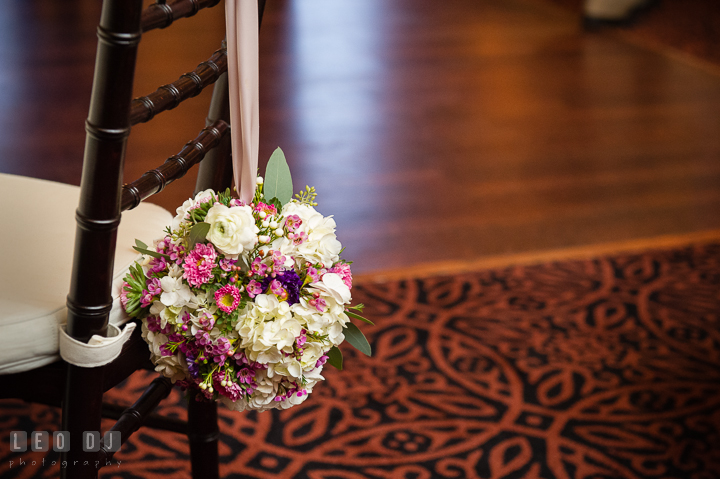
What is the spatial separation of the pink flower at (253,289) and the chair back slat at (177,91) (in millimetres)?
207

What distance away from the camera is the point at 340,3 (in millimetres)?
5789

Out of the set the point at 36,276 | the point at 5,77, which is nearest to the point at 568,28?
the point at 5,77

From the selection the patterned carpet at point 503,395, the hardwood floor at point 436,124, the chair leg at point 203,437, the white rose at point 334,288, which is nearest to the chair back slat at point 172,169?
the white rose at point 334,288

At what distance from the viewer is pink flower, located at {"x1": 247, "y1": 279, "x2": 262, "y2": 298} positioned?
2.77ft

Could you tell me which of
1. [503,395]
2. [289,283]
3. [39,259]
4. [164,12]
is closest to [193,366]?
[289,283]

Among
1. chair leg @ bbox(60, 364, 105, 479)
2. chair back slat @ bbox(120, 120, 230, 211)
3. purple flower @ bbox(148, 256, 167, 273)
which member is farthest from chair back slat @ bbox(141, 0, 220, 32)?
chair leg @ bbox(60, 364, 105, 479)

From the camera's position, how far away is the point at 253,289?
33.3 inches

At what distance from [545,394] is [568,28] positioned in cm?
426

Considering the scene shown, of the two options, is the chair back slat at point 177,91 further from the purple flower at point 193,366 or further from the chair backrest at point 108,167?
the purple flower at point 193,366

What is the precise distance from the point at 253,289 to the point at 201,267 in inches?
2.4

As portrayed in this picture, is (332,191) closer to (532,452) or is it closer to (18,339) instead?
(532,452)

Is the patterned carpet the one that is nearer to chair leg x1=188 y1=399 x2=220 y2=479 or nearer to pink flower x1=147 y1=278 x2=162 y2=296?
chair leg x1=188 y1=399 x2=220 y2=479

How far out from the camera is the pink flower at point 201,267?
0.84 metres

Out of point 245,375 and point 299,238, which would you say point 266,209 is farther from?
point 245,375
